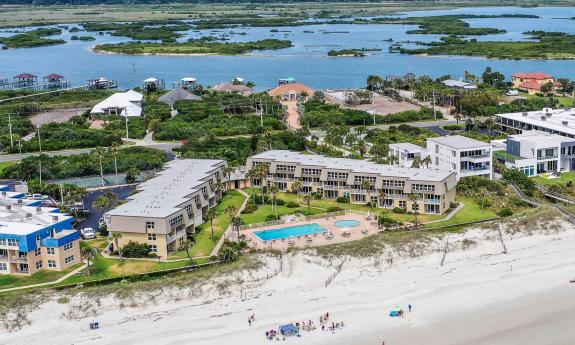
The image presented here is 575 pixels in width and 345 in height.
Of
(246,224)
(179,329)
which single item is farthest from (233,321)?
(246,224)

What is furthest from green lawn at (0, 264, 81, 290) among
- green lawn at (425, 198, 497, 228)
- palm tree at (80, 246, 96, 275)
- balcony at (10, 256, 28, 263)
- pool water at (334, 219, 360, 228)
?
green lawn at (425, 198, 497, 228)

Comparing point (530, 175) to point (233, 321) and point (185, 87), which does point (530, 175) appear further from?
point (185, 87)

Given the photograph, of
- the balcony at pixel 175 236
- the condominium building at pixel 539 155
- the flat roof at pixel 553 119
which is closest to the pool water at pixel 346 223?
the balcony at pixel 175 236

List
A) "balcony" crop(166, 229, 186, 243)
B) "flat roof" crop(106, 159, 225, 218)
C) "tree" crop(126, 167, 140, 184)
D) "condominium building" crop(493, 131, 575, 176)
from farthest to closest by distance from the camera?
"condominium building" crop(493, 131, 575, 176) → "tree" crop(126, 167, 140, 184) → "flat roof" crop(106, 159, 225, 218) → "balcony" crop(166, 229, 186, 243)

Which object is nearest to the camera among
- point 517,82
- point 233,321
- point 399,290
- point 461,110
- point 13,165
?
point 233,321

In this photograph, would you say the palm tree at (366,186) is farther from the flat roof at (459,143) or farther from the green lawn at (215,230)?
the flat roof at (459,143)

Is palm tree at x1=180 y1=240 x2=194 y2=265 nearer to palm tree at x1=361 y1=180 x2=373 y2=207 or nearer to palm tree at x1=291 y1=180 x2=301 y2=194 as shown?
palm tree at x1=291 y1=180 x2=301 y2=194
